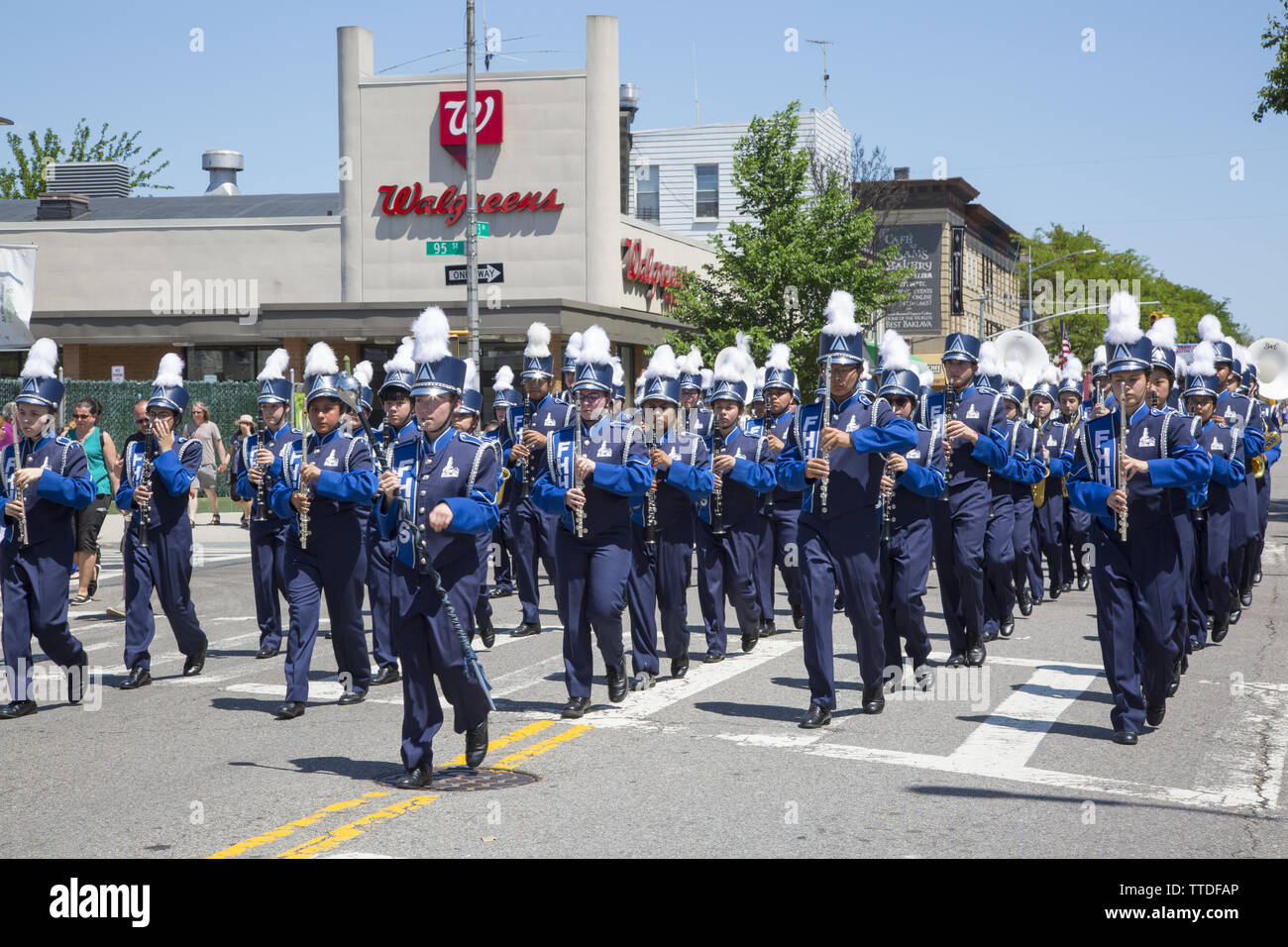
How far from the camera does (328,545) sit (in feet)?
31.8

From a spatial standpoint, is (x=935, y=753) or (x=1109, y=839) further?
(x=935, y=753)

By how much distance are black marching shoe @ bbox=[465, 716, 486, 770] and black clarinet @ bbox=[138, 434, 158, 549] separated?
4432mm

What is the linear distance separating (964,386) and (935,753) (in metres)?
4.27

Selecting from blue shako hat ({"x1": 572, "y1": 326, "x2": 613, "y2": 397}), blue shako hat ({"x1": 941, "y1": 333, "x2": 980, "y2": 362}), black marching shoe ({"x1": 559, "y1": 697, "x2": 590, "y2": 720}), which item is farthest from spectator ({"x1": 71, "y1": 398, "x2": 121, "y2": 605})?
blue shako hat ({"x1": 941, "y1": 333, "x2": 980, "y2": 362})

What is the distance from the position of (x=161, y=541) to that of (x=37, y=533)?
1470mm

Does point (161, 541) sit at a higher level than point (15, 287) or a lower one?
lower

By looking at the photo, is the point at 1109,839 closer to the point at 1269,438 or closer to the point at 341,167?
the point at 1269,438

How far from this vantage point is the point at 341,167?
35750mm

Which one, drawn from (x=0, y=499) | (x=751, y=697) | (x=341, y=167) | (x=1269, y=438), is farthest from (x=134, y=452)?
(x=341, y=167)

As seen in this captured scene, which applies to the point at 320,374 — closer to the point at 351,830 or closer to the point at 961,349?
the point at 351,830

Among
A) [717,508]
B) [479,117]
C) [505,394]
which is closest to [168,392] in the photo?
[717,508]

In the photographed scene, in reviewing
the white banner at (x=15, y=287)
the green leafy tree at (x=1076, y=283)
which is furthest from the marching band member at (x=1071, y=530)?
the green leafy tree at (x=1076, y=283)

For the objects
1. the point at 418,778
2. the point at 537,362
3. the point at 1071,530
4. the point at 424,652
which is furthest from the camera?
the point at 1071,530

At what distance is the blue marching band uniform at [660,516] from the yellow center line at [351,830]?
33cm
